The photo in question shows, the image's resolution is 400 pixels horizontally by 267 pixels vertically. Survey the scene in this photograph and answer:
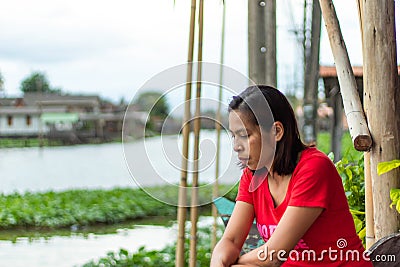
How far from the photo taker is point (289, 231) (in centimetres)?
122

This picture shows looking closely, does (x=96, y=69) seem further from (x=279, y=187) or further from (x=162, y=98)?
(x=279, y=187)

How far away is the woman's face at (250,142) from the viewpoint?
1269mm

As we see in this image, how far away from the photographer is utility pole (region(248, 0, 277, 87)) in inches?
93.4

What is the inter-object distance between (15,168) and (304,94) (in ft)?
9.86

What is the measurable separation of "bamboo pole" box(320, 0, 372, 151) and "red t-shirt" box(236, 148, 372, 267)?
0.54m

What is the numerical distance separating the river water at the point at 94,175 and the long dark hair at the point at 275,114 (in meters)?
0.26

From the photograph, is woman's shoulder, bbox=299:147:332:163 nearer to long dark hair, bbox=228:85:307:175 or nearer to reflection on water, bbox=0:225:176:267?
long dark hair, bbox=228:85:307:175

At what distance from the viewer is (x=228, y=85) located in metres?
1.68

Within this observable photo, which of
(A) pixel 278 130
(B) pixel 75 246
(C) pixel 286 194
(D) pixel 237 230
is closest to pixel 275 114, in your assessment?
(A) pixel 278 130

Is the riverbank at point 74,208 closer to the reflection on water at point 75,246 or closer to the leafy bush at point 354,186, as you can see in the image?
the reflection on water at point 75,246

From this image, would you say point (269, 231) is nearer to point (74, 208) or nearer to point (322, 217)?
point (322, 217)

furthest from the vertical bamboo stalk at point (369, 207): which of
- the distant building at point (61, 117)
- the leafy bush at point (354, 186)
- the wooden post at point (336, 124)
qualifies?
the distant building at point (61, 117)

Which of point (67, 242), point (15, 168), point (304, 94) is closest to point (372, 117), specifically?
point (304, 94)

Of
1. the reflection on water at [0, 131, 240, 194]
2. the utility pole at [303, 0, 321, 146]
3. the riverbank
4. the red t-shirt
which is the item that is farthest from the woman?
the reflection on water at [0, 131, 240, 194]
